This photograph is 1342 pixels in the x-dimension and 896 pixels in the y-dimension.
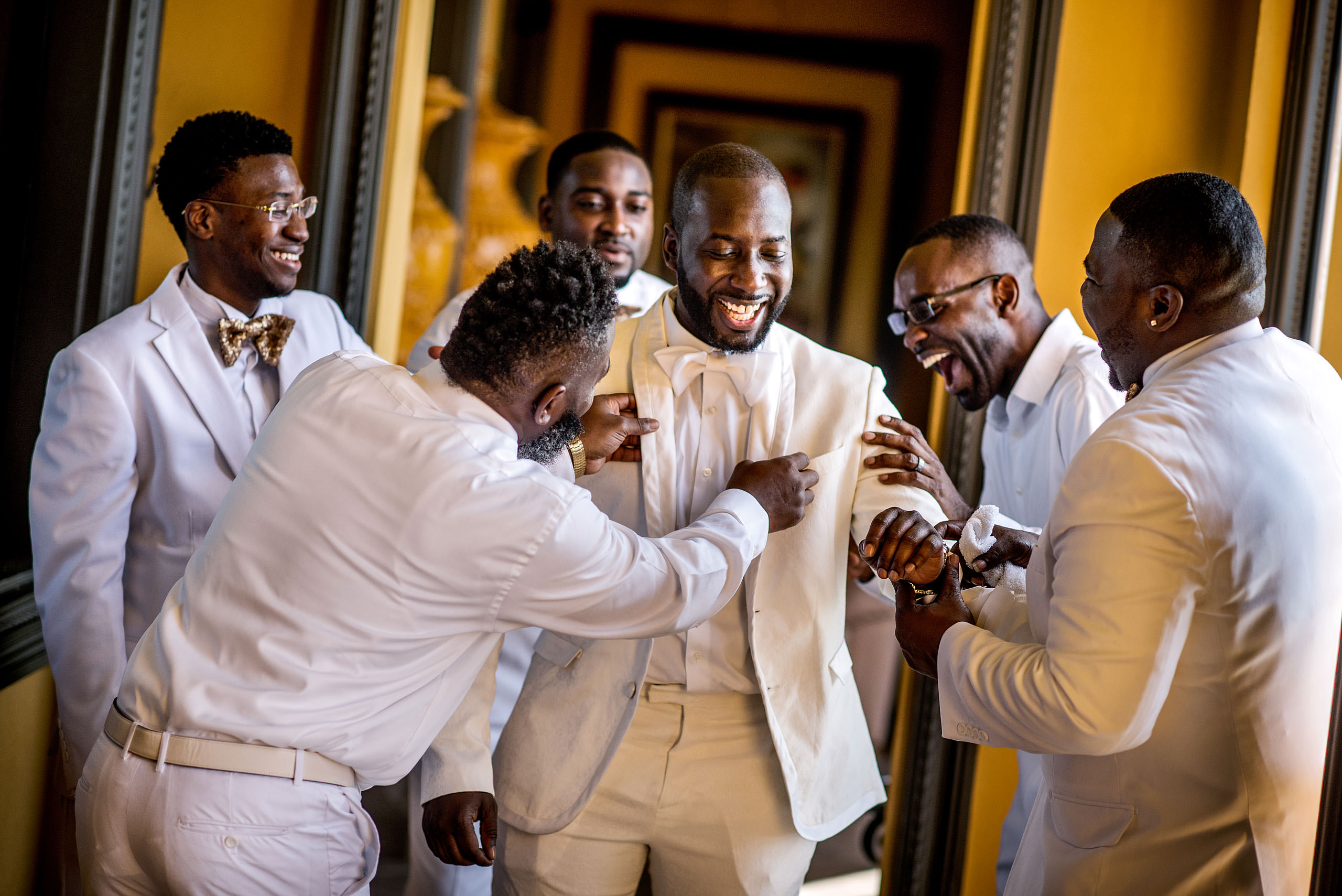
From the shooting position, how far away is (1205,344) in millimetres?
1653

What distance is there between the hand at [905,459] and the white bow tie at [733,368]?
230 mm

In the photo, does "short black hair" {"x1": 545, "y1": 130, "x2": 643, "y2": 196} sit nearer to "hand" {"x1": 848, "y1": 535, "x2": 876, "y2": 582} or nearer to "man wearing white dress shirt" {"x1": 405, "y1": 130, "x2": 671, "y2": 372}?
"man wearing white dress shirt" {"x1": 405, "y1": 130, "x2": 671, "y2": 372}

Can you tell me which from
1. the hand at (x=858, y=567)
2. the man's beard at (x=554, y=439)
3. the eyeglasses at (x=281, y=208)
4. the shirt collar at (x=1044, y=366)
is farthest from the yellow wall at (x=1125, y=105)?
the eyeglasses at (x=281, y=208)

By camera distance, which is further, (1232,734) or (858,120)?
(858,120)

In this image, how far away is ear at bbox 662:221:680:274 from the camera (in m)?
2.29

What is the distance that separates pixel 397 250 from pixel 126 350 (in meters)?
1.29

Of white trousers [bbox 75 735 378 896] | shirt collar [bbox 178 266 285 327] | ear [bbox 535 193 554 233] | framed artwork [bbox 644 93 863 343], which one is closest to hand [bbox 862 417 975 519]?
white trousers [bbox 75 735 378 896]

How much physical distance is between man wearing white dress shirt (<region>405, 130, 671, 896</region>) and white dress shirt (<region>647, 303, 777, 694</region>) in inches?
32.7

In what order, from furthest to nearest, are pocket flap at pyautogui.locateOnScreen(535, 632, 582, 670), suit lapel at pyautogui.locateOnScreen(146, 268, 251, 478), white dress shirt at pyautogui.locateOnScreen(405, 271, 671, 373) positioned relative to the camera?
white dress shirt at pyautogui.locateOnScreen(405, 271, 671, 373) → suit lapel at pyautogui.locateOnScreen(146, 268, 251, 478) → pocket flap at pyautogui.locateOnScreen(535, 632, 582, 670)

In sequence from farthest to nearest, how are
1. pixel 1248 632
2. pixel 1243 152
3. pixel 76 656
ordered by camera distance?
pixel 1243 152, pixel 76 656, pixel 1248 632

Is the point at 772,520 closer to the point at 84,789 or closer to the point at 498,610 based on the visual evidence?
the point at 498,610

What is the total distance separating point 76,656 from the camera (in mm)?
2201

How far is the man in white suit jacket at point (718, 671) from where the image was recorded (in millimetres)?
2018

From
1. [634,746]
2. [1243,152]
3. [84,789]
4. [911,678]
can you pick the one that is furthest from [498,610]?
[1243,152]
